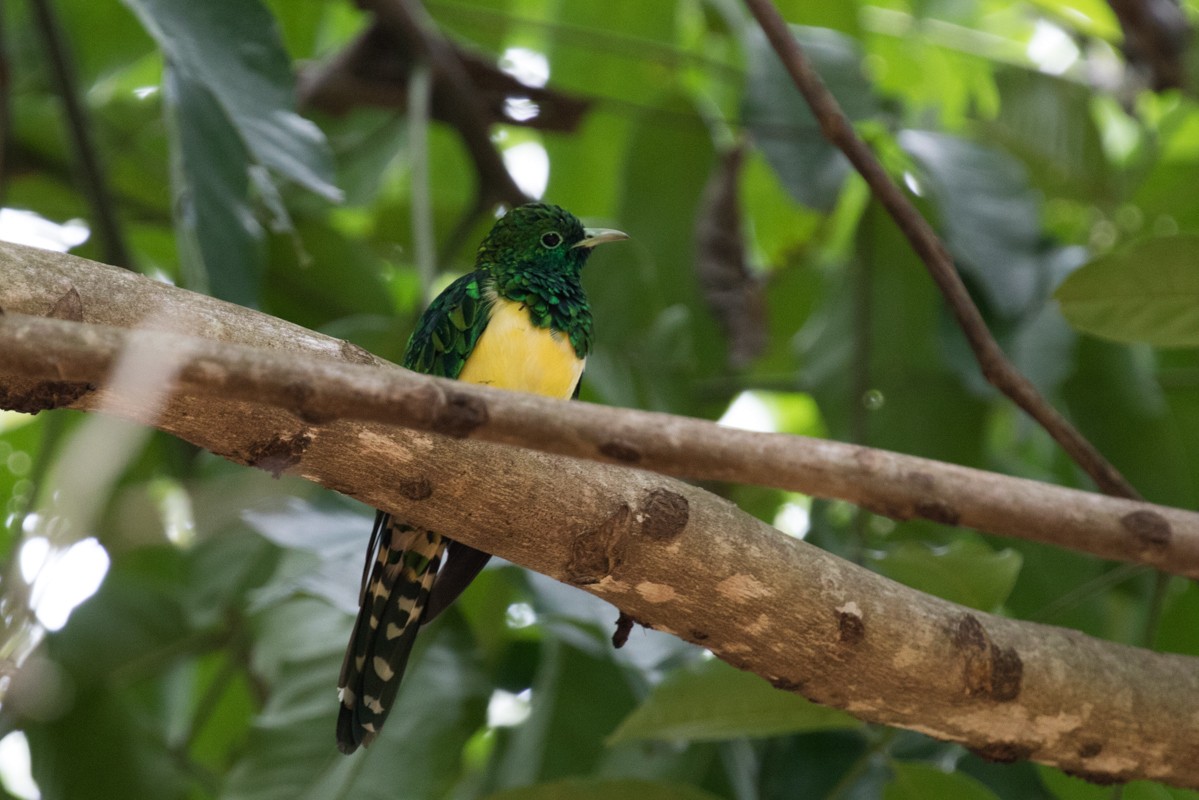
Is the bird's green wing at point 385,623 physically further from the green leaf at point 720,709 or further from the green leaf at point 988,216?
the green leaf at point 988,216

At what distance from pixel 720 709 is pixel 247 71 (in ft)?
5.23

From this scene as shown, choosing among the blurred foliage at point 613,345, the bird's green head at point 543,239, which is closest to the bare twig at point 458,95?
the blurred foliage at point 613,345

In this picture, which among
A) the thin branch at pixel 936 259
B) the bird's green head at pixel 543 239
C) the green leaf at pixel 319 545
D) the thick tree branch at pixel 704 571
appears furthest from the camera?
the bird's green head at pixel 543 239

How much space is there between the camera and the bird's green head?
9.71ft

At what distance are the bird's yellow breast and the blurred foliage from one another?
426 millimetres

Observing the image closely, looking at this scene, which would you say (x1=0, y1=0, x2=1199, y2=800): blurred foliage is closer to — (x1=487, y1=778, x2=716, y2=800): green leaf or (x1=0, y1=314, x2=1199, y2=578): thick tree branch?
(x1=487, y1=778, x2=716, y2=800): green leaf

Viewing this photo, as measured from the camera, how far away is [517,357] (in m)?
2.66

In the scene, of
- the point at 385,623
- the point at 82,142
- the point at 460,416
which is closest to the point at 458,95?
the point at 82,142

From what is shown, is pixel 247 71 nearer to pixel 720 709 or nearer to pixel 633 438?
pixel 720 709

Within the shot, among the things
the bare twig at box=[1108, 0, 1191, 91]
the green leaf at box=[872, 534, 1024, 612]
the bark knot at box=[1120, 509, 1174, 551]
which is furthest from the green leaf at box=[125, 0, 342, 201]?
the bare twig at box=[1108, 0, 1191, 91]

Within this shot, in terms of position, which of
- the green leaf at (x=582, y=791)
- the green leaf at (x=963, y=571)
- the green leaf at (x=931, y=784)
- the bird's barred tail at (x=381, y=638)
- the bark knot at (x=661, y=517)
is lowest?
the green leaf at (x=582, y=791)

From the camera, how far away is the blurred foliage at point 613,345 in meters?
2.51

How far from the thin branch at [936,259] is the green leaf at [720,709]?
2.16 feet

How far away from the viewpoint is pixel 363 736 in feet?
8.35
